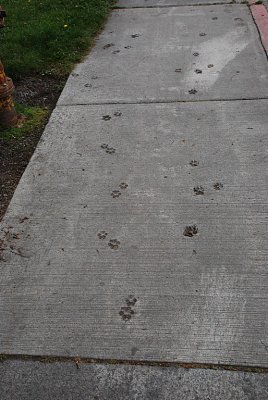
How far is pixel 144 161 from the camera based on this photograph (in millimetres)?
3170

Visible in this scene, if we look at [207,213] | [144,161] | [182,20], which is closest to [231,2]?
[182,20]

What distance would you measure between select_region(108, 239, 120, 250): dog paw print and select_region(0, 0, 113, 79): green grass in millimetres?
2475

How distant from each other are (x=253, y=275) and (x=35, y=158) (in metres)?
1.86

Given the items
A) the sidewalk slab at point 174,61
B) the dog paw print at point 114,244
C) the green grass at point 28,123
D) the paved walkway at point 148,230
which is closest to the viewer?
the paved walkway at point 148,230

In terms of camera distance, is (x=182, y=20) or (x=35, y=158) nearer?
(x=35, y=158)

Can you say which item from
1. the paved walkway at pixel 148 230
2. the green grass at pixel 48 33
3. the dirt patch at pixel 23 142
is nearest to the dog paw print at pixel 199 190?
the paved walkway at pixel 148 230

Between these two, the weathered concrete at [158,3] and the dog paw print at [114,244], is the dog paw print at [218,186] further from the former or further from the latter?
the weathered concrete at [158,3]

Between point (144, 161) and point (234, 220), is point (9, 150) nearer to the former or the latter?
point (144, 161)

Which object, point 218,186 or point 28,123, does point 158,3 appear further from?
point 218,186

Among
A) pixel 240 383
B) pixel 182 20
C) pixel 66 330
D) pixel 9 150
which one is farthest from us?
pixel 182 20

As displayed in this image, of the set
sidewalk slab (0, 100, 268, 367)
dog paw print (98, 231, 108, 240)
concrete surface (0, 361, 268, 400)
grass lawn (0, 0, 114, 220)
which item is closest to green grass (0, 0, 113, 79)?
grass lawn (0, 0, 114, 220)

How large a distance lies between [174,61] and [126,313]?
3.08 metres

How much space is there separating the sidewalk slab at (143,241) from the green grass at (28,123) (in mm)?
209

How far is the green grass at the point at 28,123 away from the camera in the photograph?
353 cm
